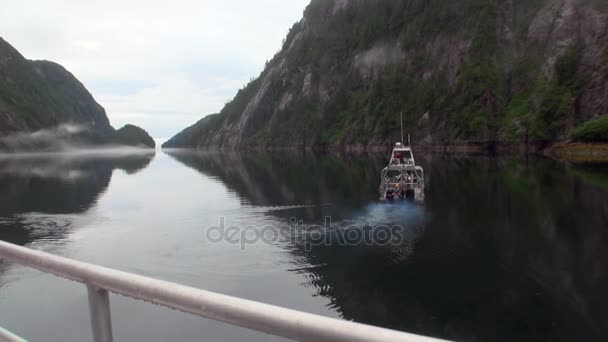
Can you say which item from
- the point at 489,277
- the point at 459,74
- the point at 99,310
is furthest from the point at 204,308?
the point at 459,74

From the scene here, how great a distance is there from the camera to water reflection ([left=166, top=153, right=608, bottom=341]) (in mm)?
14375

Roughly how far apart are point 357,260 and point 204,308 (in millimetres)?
19723

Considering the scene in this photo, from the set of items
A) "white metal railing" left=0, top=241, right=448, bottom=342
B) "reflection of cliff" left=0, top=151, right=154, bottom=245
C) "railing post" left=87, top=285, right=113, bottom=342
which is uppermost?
"white metal railing" left=0, top=241, right=448, bottom=342

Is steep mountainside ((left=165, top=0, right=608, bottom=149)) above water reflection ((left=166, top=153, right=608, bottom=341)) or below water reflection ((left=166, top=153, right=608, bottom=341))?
above

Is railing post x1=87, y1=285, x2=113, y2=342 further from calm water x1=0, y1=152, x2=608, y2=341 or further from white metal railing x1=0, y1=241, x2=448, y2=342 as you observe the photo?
calm water x1=0, y1=152, x2=608, y2=341

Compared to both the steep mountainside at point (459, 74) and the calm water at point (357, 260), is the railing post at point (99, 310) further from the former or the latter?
the steep mountainside at point (459, 74)

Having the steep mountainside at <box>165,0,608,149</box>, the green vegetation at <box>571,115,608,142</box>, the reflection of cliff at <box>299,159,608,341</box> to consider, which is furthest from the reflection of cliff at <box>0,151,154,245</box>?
the steep mountainside at <box>165,0,608,149</box>

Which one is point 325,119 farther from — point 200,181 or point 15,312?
Result: point 15,312

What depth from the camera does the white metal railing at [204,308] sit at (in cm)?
225

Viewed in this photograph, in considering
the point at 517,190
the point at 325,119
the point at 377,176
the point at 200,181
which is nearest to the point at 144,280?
the point at 517,190

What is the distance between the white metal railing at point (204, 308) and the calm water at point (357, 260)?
1019 centimetres

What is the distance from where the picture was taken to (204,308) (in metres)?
2.63

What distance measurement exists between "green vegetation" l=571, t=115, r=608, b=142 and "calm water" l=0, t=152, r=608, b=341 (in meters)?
35.3

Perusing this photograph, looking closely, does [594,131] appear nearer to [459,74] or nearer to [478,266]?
[459,74]
